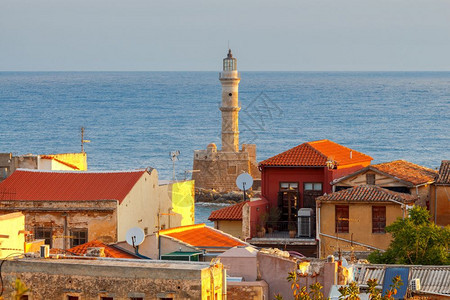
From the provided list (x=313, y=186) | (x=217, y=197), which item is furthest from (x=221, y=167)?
(x=313, y=186)

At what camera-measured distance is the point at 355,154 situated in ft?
135

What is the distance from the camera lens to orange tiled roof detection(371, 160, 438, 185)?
35.2 meters

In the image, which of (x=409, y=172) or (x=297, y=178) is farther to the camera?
(x=297, y=178)

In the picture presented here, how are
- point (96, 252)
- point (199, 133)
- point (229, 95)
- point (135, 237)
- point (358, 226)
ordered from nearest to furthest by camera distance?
point (96, 252) → point (135, 237) → point (358, 226) → point (229, 95) → point (199, 133)

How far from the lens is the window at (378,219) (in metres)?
33.1

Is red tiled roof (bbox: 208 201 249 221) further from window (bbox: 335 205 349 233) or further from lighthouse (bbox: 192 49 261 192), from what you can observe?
lighthouse (bbox: 192 49 261 192)

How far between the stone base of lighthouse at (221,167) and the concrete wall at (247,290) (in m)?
69.3

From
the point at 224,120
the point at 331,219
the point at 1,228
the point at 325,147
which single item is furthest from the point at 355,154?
the point at 224,120

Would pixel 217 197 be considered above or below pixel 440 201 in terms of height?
below

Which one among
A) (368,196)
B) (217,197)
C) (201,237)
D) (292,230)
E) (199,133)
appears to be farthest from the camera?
(199,133)

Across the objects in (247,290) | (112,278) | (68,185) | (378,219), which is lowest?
(247,290)

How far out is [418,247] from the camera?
2812cm

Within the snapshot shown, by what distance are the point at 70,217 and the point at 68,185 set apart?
81.4 inches

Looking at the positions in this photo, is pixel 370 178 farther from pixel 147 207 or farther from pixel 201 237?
pixel 201 237
